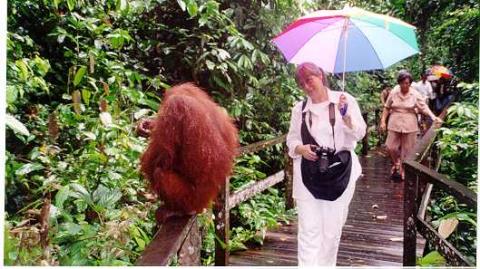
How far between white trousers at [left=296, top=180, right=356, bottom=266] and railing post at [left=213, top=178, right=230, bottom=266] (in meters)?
0.70

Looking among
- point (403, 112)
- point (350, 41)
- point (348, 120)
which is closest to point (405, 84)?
point (403, 112)

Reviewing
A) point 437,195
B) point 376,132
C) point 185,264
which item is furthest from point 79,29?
point 376,132

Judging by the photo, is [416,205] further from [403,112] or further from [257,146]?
[403,112]

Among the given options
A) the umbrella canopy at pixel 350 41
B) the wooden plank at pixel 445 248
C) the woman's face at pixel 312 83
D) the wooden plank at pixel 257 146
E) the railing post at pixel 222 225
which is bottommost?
the railing post at pixel 222 225

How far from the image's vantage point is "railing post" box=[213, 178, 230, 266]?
3252mm

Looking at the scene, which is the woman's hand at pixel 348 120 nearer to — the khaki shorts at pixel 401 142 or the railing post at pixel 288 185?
the railing post at pixel 288 185

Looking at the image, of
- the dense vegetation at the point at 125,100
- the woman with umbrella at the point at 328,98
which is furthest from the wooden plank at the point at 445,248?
the woman with umbrella at the point at 328,98

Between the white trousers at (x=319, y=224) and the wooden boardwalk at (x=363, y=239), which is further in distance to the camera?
the wooden boardwalk at (x=363, y=239)

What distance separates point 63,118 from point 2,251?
1.30 meters

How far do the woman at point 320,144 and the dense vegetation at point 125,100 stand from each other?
0.57m

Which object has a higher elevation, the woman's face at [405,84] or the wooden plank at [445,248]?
the woman's face at [405,84]

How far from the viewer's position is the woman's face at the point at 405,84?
4723 millimetres

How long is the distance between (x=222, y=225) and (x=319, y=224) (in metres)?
0.82

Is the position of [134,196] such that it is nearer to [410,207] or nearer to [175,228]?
[175,228]
